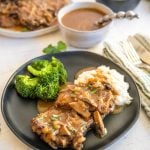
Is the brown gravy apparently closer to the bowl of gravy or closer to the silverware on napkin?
the bowl of gravy

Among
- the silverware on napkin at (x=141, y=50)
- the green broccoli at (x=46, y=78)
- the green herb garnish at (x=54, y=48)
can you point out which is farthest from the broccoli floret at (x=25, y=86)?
the silverware on napkin at (x=141, y=50)

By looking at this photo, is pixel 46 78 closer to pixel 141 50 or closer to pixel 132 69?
pixel 132 69

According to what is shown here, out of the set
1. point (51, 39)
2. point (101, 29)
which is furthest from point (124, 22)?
point (51, 39)

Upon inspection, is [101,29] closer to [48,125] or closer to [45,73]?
[45,73]

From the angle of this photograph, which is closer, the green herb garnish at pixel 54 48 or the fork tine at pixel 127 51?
the fork tine at pixel 127 51

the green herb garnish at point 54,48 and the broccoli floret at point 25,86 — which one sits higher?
the broccoli floret at point 25,86

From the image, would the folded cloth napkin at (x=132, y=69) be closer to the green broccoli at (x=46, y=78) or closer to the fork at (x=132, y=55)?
the fork at (x=132, y=55)

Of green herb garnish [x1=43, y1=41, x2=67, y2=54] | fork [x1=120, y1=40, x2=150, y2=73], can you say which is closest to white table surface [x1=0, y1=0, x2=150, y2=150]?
green herb garnish [x1=43, y1=41, x2=67, y2=54]
